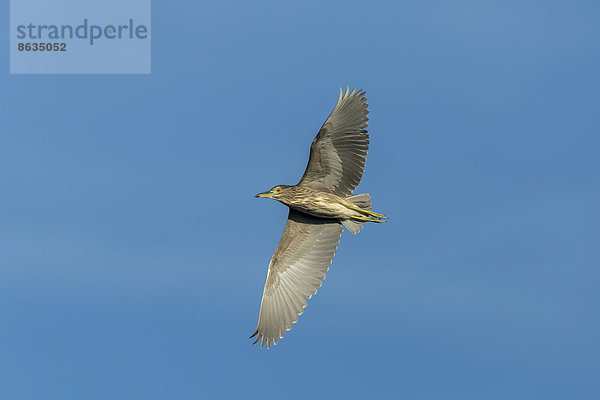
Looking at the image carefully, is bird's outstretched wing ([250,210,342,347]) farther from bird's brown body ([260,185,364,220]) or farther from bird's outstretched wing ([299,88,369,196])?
bird's outstretched wing ([299,88,369,196])

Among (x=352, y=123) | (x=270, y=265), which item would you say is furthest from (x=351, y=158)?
(x=270, y=265)

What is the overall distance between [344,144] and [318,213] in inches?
63.5

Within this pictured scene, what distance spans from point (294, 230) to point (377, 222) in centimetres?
210

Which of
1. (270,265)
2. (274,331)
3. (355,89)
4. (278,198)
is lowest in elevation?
(274,331)

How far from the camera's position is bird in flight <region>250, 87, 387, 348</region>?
16.2 metres

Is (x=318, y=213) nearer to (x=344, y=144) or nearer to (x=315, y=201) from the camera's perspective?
(x=315, y=201)

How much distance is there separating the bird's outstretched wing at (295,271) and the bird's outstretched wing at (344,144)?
1.34 m

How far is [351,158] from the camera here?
16.3 m

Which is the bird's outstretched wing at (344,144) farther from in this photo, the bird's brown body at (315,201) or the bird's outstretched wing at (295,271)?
the bird's outstretched wing at (295,271)

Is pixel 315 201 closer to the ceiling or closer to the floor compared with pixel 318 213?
closer to the ceiling

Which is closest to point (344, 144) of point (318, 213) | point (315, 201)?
point (315, 201)

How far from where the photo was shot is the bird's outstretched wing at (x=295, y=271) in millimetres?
17125

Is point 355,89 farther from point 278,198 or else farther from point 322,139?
point 278,198

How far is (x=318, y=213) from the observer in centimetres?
1667
